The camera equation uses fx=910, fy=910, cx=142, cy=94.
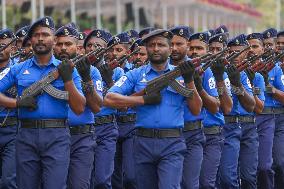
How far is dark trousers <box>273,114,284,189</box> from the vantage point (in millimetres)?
13938

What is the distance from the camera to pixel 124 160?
12.7 m

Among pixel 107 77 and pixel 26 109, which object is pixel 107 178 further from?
pixel 26 109

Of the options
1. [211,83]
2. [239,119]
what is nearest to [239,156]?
[239,119]

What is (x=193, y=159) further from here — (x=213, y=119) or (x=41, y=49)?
(x=41, y=49)

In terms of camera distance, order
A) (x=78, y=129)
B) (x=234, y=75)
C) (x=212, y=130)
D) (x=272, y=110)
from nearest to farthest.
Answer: (x=78, y=129)
(x=212, y=130)
(x=234, y=75)
(x=272, y=110)

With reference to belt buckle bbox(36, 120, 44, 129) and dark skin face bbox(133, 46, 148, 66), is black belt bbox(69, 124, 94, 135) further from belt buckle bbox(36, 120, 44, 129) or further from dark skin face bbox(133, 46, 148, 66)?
dark skin face bbox(133, 46, 148, 66)

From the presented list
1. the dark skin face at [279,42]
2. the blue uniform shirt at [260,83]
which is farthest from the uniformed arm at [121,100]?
the dark skin face at [279,42]

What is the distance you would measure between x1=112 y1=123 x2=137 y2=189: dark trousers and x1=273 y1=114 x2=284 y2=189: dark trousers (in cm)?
247

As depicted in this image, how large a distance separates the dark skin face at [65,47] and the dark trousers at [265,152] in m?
3.89

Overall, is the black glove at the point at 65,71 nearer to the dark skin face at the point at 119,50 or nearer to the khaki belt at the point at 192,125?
the khaki belt at the point at 192,125

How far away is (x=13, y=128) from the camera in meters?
11.4

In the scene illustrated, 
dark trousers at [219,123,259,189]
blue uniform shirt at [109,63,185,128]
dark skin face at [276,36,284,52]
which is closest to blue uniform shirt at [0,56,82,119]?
blue uniform shirt at [109,63,185,128]

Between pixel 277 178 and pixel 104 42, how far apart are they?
366 centimetres

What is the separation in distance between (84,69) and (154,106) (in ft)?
3.27
